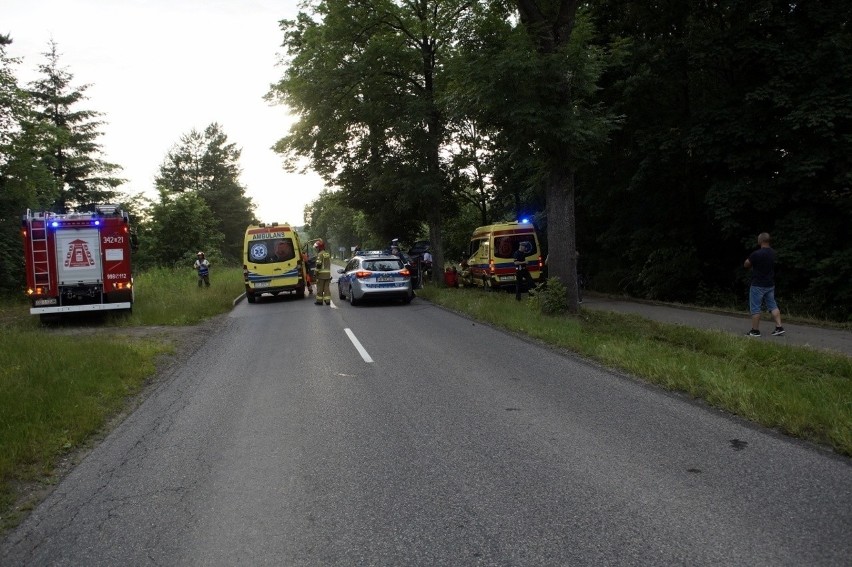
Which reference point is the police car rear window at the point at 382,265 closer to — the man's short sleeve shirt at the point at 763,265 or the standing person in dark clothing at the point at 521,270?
the standing person in dark clothing at the point at 521,270

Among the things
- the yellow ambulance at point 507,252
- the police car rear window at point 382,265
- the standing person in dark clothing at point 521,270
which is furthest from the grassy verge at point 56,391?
the yellow ambulance at point 507,252

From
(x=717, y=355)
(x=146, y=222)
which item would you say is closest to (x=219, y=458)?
(x=717, y=355)

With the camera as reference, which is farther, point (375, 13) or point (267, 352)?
point (375, 13)

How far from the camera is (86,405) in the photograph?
257 inches

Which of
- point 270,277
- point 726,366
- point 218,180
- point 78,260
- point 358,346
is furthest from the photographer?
point 218,180

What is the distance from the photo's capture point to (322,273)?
1923 centimetres

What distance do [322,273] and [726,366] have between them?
13.7 metres

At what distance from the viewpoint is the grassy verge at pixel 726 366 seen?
535 cm

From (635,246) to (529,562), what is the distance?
1955 cm

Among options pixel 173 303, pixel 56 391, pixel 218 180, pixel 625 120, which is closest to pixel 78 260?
pixel 173 303

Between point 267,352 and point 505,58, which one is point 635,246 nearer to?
point 505,58

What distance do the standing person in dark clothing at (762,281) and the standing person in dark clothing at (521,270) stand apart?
642 cm

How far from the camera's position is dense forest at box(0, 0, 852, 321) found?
12.9 m

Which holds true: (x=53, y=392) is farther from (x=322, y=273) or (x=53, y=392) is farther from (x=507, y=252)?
(x=507, y=252)
